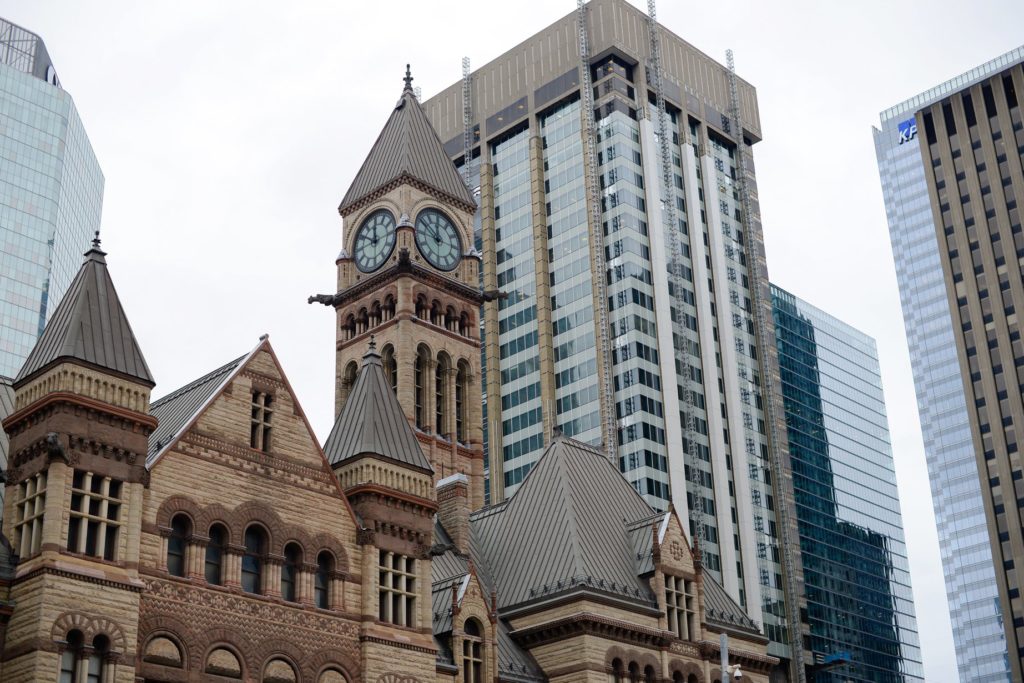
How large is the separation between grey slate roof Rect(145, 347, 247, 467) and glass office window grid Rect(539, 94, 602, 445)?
87.3 metres

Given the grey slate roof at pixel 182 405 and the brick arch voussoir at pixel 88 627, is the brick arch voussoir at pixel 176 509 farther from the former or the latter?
the brick arch voussoir at pixel 88 627

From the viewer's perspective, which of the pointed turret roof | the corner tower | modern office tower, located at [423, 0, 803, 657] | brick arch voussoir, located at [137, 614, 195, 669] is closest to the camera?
the corner tower

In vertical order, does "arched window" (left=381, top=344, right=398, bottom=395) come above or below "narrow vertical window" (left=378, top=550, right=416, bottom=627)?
above

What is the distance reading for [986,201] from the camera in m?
171

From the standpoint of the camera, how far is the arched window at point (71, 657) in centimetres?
4078

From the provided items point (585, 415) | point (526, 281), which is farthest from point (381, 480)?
point (526, 281)

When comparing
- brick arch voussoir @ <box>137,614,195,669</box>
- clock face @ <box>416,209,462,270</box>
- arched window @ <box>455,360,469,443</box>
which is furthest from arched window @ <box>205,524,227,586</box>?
clock face @ <box>416,209,462,270</box>

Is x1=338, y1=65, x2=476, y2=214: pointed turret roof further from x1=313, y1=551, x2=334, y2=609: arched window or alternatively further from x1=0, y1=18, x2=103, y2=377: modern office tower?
x1=0, y1=18, x2=103, y2=377: modern office tower

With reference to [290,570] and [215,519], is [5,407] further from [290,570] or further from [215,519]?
[290,570]

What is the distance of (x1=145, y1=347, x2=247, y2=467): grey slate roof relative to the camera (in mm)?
47812

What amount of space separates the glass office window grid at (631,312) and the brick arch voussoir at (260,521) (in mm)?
85150

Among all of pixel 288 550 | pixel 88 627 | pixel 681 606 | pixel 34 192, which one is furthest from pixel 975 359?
pixel 88 627

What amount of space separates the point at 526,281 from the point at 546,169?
1337cm

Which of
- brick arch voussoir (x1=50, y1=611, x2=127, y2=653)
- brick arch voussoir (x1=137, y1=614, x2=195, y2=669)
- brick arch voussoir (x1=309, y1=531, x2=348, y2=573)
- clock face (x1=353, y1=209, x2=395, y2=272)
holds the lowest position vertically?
brick arch voussoir (x1=50, y1=611, x2=127, y2=653)
